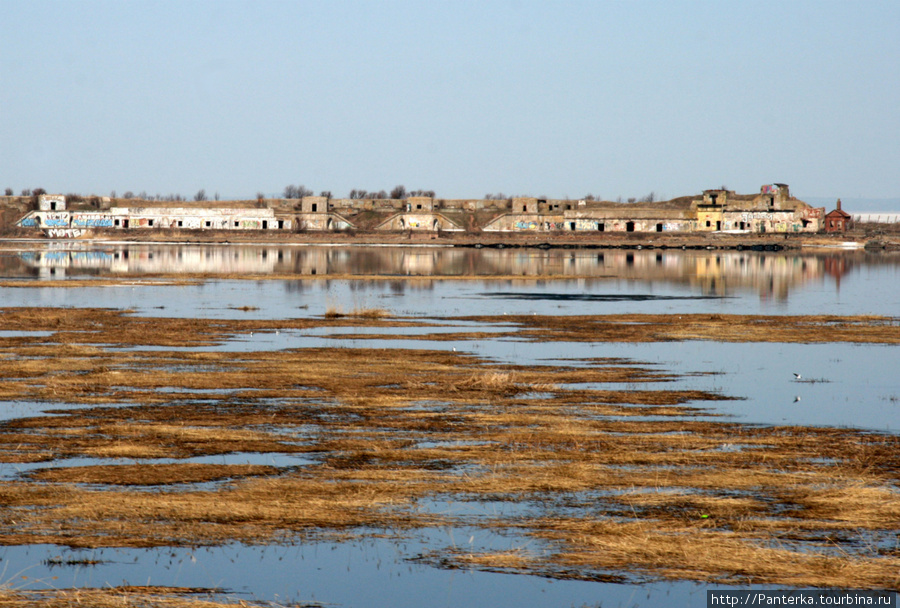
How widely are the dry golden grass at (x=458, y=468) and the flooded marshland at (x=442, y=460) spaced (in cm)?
5

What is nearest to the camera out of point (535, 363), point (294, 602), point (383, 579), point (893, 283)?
point (294, 602)

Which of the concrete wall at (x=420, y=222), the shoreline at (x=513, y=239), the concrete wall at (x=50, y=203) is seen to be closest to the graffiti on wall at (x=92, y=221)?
the shoreline at (x=513, y=239)

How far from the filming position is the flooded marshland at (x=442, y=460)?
10719mm

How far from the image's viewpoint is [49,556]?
10914mm

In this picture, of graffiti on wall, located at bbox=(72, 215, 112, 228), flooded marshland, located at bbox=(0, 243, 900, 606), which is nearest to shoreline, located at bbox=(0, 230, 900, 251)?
graffiti on wall, located at bbox=(72, 215, 112, 228)

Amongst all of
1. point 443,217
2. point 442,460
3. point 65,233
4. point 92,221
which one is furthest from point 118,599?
point 92,221

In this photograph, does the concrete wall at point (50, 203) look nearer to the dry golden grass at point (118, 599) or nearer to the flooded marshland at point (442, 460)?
the flooded marshland at point (442, 460)

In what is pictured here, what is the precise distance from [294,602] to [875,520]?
21.7ft

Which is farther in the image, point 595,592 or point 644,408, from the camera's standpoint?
point 644,408

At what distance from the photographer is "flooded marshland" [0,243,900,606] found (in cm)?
1072

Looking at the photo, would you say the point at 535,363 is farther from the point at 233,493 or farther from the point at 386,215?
the point at 386,215

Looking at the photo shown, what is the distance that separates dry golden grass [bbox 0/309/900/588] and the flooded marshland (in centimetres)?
5

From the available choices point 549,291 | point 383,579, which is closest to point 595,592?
point 383,579

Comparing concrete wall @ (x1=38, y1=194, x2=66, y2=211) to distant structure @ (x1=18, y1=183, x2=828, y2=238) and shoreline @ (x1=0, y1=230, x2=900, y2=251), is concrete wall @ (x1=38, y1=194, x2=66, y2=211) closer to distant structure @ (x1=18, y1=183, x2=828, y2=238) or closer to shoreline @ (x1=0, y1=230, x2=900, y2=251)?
distant structure @ (x1=18, y1=183, x2=828, y2=238)
